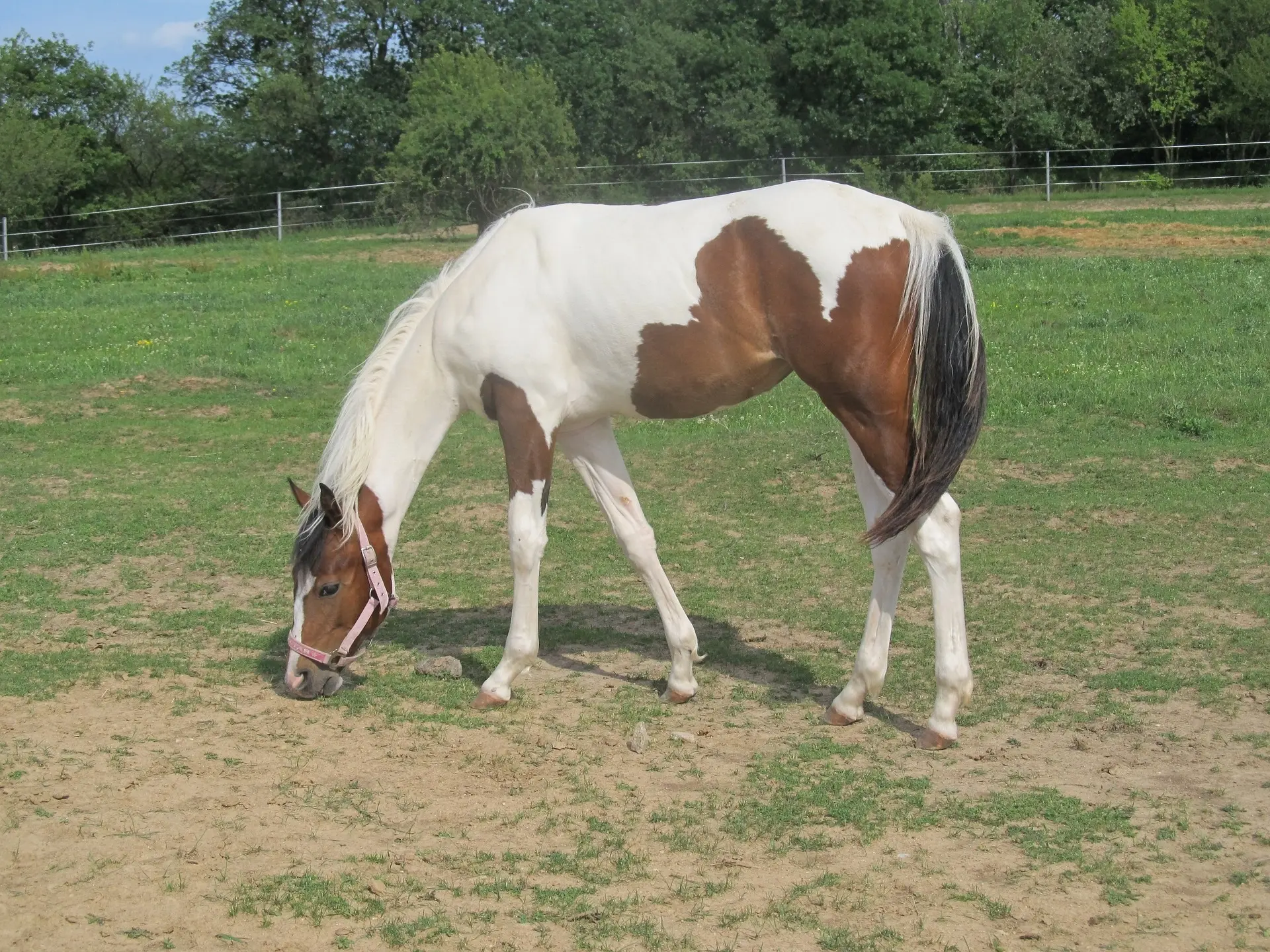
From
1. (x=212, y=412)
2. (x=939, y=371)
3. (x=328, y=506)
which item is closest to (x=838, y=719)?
(x=939, y=371)

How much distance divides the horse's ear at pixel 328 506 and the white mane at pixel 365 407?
0.11 ft

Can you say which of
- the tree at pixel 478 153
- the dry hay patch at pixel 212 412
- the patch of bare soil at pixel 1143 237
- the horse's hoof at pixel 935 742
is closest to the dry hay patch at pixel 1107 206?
the patch of bare soil at pixel 1143 237

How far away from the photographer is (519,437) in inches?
226

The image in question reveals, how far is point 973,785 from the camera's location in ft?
15.7

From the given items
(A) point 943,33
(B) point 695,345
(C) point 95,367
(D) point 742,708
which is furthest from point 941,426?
(A) point 943,33

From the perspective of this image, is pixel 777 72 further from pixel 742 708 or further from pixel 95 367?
pixel 742 708

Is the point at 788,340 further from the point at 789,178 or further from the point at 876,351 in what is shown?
the point at 789,178

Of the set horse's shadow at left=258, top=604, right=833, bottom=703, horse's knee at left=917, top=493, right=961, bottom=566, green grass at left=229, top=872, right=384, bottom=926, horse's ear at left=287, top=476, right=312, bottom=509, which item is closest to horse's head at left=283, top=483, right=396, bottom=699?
horse's ear at left=287, top=476, right=312, bottom=509

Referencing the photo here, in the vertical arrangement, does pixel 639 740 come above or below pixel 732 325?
below

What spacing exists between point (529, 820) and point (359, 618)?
1632 millimetres

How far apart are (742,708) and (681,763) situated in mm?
743

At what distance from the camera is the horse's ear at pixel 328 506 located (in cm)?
568

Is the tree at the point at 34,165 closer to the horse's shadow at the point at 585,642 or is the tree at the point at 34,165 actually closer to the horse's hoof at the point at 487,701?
the horse's shadow at the point at 585,642

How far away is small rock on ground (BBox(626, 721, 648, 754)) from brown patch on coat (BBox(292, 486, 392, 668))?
1.39 m
